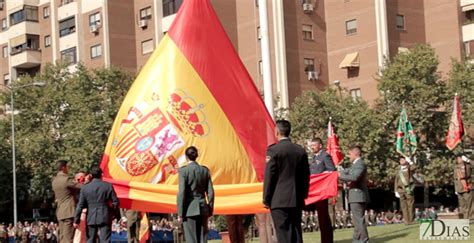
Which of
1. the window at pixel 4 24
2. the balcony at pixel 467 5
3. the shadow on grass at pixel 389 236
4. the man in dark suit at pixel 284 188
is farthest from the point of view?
the window at pixel 4 24

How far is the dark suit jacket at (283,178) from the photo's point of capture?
11836mm

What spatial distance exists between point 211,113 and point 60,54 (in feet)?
167

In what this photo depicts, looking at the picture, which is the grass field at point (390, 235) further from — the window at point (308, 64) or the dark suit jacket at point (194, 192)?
the window at point (308, 64)

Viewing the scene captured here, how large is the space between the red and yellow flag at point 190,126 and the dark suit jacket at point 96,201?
1.39m

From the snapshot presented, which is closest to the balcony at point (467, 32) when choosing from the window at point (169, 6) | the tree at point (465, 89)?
the tree at point (465, 89)

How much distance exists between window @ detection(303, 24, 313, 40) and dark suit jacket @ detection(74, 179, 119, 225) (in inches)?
1727

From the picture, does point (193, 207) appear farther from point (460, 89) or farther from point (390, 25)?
point (390, 25)

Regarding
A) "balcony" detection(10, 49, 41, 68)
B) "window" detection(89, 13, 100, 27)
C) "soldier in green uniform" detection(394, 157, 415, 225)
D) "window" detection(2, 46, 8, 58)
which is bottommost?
"soldier in green uniform" detection(394, 157, 415, 225)

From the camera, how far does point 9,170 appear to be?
2205 inches

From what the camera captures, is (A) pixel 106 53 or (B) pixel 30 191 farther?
(A) pixel 106 53

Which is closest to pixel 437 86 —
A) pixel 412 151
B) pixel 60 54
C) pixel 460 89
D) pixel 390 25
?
pixel 460 89

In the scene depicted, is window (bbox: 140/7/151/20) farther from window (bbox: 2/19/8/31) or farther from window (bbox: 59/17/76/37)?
window (bbox: 2/19/8/31)

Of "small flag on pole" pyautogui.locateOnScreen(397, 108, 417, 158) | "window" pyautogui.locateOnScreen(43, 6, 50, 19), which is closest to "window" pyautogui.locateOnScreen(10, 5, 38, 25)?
"window" pyautogui.locateOnScreen(43, 6, 50, 19)

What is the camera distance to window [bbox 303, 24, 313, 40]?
193 ft
